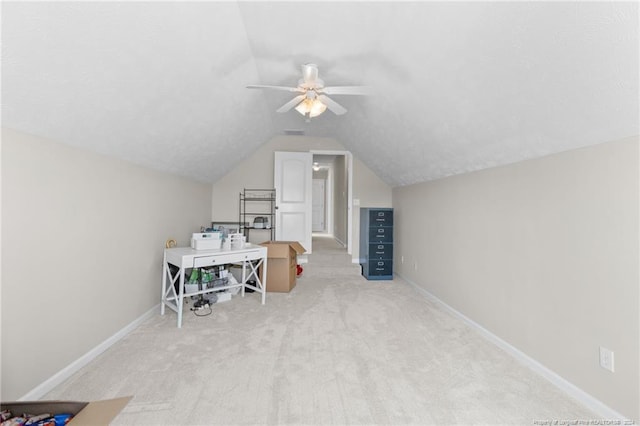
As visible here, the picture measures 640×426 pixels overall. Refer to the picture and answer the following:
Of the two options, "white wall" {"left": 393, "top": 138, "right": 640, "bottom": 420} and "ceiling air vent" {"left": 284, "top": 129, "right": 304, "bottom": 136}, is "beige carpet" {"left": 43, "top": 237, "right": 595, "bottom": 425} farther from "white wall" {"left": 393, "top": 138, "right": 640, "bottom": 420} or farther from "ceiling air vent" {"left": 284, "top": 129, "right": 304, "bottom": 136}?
"ceiling air vent" {"left": 284, "top": 129, "right": 304, "bottom": 136}

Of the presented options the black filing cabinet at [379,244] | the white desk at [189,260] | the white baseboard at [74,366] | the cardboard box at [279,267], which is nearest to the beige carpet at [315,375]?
the white baseboard at [74,366]

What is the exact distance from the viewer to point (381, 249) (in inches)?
195

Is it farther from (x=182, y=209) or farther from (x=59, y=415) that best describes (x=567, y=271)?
(x=182, y=209)

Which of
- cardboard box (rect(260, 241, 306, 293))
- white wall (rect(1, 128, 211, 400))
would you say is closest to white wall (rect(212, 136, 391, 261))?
cardboard box (rect(260, 241, 306, 293))

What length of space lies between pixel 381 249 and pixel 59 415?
14.1 ft

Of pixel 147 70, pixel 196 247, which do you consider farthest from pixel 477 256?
pixel 147 70

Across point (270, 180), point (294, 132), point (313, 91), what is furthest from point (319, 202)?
point (313, 91)

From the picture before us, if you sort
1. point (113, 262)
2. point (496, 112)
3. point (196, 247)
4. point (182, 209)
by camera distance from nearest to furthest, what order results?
1. point (496, 112)
2. point (113, 262)
3. point (196, 247)
4. point (182, 209)

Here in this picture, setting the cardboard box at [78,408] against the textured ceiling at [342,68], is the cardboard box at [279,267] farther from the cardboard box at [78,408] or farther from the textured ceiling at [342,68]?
the cardboard box at [78,408]

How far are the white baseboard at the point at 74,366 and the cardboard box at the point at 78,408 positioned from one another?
0.56m

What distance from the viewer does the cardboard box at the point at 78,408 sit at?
119 centimetres

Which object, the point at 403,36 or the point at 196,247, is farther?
the point at 196,247

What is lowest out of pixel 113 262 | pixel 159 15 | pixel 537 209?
pixel 113 262

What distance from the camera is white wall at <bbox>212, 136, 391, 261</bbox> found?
5.41 m
